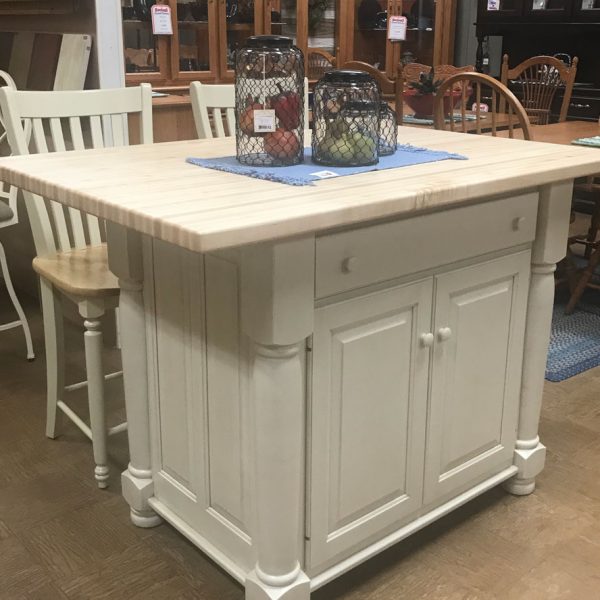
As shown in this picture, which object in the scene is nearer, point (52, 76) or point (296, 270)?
point (296, 270)

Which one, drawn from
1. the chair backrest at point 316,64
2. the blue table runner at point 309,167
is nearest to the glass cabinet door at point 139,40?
the chair backrest at point 316,64

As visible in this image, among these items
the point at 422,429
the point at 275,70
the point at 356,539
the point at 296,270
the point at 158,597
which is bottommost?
the point at 158,597

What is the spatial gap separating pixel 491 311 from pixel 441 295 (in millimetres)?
192

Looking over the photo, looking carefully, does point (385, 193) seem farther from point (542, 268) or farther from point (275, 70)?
point (542, 268)

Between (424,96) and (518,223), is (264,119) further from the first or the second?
(424,96)

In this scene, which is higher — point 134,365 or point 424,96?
point 424,96

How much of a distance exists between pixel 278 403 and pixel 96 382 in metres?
0.77

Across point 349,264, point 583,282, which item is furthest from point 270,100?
point 583,282

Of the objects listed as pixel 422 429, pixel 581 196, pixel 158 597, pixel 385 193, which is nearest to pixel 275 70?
pixel 385 193

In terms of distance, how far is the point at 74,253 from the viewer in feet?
6.80

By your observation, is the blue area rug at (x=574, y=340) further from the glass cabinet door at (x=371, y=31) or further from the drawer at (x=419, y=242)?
the glass cabinet door at (x=371, y=31)

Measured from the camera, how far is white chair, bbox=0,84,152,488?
73.5 inches

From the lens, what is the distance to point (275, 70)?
1.51 metres

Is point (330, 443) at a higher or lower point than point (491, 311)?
lower
